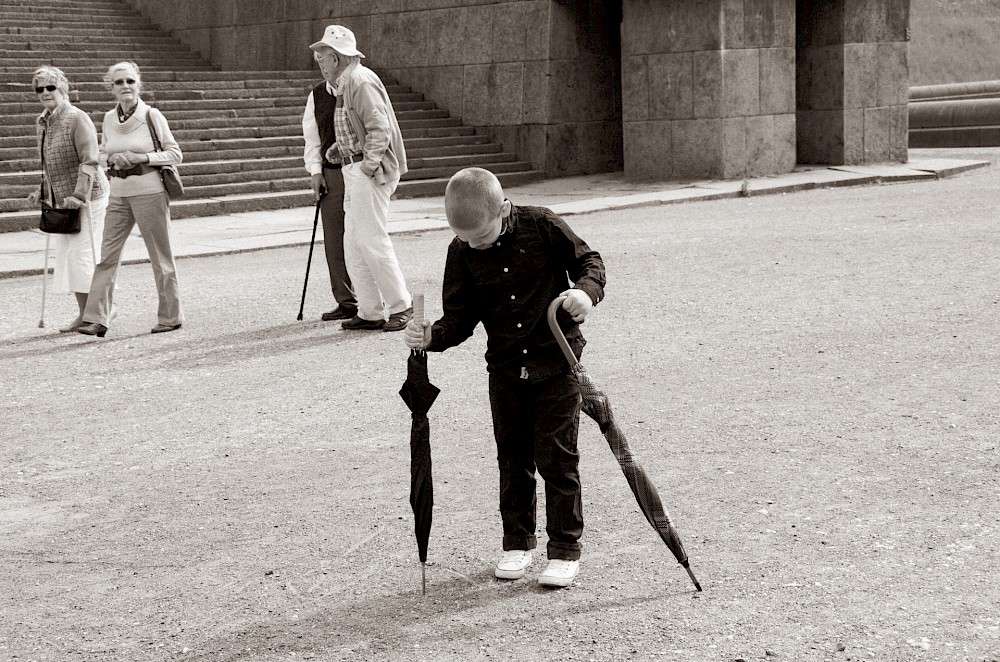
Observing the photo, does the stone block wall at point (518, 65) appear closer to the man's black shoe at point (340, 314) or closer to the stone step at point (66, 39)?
the stone step at point (66, 39)

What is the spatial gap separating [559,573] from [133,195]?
588 cm

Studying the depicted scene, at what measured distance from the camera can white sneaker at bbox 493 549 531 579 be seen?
410 centimetres

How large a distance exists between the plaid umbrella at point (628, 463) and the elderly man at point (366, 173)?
4.78 metres

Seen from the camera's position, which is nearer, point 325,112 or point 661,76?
point 325,112

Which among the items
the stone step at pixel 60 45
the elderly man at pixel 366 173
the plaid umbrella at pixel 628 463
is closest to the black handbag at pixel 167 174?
the elderly man at pixel 366 173

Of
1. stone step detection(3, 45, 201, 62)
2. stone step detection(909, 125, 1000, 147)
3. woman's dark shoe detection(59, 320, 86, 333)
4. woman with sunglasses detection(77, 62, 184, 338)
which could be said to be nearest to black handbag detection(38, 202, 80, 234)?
woman with sunglasses detection(77, 62, 184, 338)

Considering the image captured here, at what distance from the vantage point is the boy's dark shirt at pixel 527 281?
4047 mm

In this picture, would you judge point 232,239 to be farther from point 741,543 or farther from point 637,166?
point 741,543

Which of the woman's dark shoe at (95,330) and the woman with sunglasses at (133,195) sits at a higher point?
the woman with sunglasses at (133,195)

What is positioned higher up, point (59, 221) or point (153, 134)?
point (153, 134)

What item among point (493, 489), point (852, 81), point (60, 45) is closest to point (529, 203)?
point (852, 81)

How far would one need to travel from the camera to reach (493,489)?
16.5ft

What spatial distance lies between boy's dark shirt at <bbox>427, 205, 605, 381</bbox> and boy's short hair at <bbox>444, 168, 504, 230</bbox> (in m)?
0.18

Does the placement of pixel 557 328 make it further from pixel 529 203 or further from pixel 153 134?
pixel 529 203
